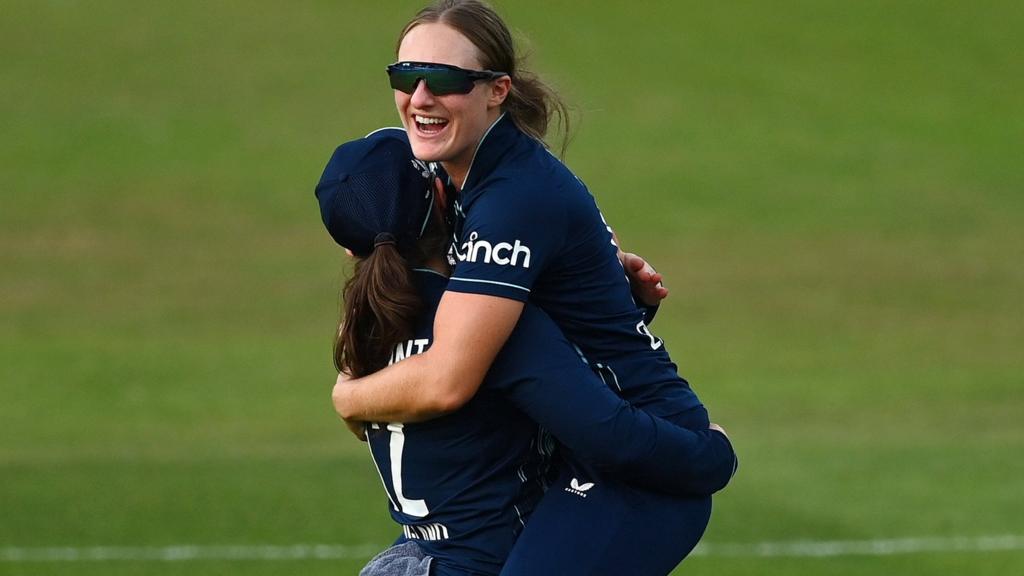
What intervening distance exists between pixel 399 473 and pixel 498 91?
1083mm

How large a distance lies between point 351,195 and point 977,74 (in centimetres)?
2522

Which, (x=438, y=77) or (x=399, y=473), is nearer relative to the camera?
(x=438, y=77)

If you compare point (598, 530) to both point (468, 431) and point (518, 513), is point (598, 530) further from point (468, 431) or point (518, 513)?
point (468, 431)

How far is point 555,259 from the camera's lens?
4430 mm

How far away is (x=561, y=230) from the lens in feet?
14.4

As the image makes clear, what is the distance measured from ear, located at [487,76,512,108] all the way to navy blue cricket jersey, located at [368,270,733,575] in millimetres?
510

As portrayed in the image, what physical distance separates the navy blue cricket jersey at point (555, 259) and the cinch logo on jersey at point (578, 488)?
27 cm

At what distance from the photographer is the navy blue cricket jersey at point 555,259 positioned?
4.31 metres

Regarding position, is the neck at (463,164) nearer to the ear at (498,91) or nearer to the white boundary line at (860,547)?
the ear at (498,91)

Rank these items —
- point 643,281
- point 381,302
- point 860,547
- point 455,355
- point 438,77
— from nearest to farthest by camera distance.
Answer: point 455,355, point 381,302, point 438,77, point 643,281, point 860,547

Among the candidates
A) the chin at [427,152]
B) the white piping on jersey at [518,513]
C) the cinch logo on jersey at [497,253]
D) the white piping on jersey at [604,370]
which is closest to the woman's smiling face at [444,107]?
the chin at [427,152]

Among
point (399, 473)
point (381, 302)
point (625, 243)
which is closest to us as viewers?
point (381, 302)

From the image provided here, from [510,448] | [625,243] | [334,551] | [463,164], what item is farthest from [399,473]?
[625,243]

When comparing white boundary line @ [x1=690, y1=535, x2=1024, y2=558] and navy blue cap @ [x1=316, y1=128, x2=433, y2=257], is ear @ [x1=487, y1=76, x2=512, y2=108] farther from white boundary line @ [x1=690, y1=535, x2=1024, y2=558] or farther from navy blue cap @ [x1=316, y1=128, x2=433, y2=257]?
white boundary line @ [x1=690, y1=535, x2=1024, y2=558]
